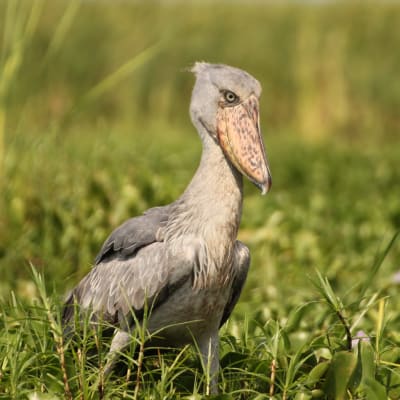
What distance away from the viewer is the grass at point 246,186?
8.39ft

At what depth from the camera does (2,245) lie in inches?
183

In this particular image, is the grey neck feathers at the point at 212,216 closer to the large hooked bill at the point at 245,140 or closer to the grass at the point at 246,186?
the large hooked bill at the point at 245,140

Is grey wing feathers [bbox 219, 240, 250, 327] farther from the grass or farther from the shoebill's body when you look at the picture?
the grass

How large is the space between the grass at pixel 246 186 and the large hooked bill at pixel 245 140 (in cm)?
35

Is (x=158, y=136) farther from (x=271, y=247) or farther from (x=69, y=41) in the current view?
(x=271, y=247)

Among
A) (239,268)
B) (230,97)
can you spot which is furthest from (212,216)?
(230,97)

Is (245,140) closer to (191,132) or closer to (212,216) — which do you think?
(212,216)

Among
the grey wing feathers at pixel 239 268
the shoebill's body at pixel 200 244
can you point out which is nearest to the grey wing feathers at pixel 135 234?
the shoebill's body at pixel 200 244

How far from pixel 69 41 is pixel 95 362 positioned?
1040 centimetres

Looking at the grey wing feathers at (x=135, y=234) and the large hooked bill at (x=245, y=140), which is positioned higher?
the large hooked bill at (x=245, y=140)

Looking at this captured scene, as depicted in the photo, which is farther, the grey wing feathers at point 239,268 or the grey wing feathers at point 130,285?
the grey wing feathers at point 239,268

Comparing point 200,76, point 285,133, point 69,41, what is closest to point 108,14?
point 69,41

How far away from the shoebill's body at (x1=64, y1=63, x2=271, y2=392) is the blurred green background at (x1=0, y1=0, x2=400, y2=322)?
12.5 inches

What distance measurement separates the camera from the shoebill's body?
2.53m
